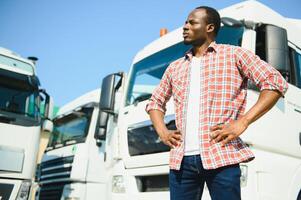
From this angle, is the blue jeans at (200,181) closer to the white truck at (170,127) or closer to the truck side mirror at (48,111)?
the white truck at (170,127)

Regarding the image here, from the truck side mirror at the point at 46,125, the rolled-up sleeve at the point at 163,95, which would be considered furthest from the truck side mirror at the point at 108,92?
the rolled-up sleeve at the point at 163,95

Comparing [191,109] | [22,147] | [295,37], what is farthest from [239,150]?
[22,147]

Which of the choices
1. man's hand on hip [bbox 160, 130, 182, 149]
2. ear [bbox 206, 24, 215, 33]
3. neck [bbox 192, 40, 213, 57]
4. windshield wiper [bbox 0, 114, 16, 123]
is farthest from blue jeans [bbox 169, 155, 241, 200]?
windshield wiper [bbox 0, 114, 16, 123]

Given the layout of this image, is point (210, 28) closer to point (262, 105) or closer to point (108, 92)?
point (262, 105)

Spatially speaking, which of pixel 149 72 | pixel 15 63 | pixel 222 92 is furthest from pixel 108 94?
pixel 222 92

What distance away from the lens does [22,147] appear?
4547 mm

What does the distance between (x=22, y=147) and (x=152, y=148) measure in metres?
2.01

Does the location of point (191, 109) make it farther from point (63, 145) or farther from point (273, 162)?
point (63, 145)

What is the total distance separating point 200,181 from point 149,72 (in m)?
2.69

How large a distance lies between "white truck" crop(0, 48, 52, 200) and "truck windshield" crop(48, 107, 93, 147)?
2.99ft

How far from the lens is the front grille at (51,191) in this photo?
5.88 metres

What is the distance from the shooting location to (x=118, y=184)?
13.0 feet

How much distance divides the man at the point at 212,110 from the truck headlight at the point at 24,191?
3292mm

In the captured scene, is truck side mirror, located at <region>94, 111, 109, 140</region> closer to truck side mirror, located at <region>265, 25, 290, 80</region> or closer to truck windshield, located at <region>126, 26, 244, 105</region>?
truck windshield, located at <region>126, 26, 244, 105</region>
